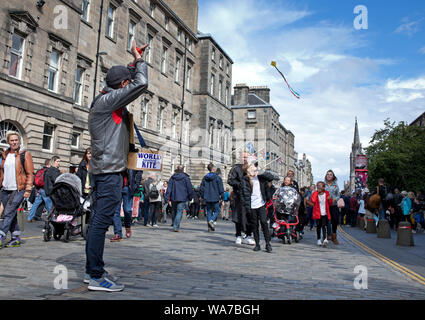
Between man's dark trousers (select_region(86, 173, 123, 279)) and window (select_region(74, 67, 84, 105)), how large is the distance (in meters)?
21.5

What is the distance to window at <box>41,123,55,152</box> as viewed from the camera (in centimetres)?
2103

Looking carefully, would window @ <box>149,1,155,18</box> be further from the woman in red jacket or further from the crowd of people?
the woman in red jacket

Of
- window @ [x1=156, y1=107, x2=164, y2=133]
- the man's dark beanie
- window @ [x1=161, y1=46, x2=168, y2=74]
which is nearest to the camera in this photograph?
the man's dark beanie

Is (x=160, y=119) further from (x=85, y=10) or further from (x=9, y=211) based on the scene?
(x=9, y=211)

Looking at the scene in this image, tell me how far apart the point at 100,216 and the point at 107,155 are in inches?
23.9

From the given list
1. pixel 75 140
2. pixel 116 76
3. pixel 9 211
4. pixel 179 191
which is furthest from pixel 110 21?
pixel 116 76

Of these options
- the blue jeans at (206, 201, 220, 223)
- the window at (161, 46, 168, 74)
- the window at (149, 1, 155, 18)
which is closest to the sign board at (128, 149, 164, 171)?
the blue jeans at (206, 201, 220, 223)

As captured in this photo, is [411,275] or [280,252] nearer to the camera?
[411,275]

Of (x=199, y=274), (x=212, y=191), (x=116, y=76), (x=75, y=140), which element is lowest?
(x=199, y=274)

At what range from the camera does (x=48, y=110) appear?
816 inches

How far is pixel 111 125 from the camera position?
4066 mm

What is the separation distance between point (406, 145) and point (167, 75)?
101 feet
